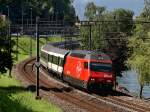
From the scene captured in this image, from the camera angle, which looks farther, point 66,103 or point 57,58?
point 57,58

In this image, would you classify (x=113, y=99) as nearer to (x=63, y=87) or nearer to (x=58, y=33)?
(x=63, y=87)

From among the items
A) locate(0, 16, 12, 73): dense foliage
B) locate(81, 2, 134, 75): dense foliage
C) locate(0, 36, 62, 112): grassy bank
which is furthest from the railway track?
locate(81, 2, 134, 75): dense foliage

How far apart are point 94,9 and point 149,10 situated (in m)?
64.9

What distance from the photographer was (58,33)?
17138 centimetres

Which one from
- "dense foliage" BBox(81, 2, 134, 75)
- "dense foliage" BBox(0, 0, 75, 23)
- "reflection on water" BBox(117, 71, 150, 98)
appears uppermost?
"dense foliage" BBox(0, 0, 75, 23)

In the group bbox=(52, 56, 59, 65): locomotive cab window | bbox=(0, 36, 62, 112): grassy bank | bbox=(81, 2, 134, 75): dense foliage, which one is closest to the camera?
bbox=(0, 36, 62, 112): grassy bank

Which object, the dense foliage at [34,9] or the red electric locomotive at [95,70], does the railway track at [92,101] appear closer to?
the red electric locomotive at [95,70]

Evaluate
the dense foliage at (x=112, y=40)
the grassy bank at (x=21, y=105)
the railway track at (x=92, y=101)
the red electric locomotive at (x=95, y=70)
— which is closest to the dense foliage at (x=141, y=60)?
the railway track at (x=92, y=101)

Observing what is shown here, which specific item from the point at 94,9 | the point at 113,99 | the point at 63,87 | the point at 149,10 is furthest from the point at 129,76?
the point at 113,99

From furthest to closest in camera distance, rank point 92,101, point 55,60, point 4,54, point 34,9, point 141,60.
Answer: point 34,9
point 141,60
point 55,60
point 4,54
point 92,101

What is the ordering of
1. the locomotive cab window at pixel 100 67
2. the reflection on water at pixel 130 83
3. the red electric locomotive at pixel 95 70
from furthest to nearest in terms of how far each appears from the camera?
the reflection on water at pixel 130 83 → the locomotive cab window at pixel 100 67 → the red electric locomotive at pixel 95 70

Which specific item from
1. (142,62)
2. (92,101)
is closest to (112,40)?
(142,62)

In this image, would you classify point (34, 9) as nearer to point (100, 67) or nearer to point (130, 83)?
point (130, 83)

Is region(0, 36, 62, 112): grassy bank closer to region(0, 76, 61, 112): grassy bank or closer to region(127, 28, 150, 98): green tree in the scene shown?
region(0, 76, 61, 112): grassy bank
